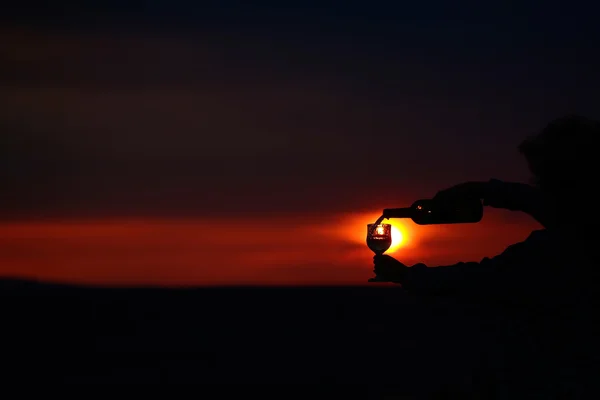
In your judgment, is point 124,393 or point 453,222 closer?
point 453,222

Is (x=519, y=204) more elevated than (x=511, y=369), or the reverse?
(x=519, y=204)

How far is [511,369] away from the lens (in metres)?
4.14

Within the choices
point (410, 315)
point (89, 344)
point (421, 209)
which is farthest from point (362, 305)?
point (421, 209)

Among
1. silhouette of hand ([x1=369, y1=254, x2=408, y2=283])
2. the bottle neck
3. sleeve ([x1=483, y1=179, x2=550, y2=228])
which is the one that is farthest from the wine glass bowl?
sleeve ([x1=483, y1=179, x2=550, y2=228])

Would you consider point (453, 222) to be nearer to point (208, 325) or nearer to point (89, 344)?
point (89, 344)

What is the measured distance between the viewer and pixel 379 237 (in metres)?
5.26

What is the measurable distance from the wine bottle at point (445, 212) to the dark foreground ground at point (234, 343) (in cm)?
611

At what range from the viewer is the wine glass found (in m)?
5.24

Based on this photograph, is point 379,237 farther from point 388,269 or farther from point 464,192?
point 464,192

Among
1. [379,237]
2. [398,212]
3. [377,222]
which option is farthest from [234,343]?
[398,212]

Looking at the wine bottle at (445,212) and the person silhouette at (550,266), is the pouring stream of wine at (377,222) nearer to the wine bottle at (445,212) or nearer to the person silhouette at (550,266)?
the wine bottle at (445,212)

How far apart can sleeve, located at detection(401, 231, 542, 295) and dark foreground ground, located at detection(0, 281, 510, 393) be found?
6.38 meters

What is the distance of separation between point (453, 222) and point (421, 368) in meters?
14.3

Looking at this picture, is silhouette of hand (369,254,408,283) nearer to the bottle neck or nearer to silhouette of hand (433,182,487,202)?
the bottle neck
